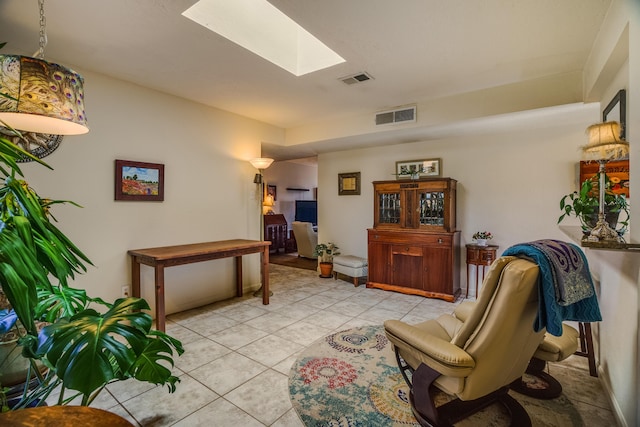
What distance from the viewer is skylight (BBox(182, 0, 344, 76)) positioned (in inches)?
87.5

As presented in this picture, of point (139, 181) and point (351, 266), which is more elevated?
point (139, 181)

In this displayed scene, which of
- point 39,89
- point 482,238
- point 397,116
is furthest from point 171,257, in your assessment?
point 482,238

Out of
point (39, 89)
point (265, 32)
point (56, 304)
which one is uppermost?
point (265, 32)

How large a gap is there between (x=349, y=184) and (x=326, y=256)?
1.38 m

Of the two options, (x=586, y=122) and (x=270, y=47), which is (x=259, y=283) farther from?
(x=586, y=122)

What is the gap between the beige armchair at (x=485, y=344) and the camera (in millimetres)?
1298

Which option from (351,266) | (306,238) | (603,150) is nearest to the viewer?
(603,150)

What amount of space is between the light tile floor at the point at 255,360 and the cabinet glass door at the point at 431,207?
42.0 inches

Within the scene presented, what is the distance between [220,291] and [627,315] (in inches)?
154

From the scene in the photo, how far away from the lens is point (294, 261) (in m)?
6.84

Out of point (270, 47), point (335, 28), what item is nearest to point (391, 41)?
point (335, 28)

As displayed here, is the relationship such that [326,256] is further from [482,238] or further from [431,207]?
[482,238]

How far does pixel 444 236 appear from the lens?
3.98 m

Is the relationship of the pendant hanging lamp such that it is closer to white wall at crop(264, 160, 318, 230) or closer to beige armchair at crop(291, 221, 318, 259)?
beige armchair at crop(291, 221, 318, 259)
